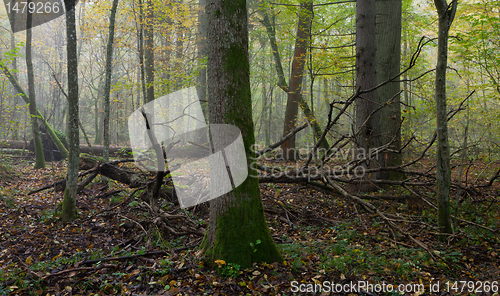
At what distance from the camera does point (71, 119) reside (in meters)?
5.80

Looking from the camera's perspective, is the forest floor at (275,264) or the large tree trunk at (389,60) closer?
the forest floor at (275,264)

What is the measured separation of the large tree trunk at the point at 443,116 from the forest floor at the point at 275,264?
0.34 meters

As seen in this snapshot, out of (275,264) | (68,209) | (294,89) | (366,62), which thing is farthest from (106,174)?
(294,89)

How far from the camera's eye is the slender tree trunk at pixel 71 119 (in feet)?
18.9

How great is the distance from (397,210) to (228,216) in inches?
147

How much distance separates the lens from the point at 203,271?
354cm

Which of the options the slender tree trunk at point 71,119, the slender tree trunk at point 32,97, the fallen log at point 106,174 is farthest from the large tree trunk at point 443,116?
the slender tree trunk at point 32,97

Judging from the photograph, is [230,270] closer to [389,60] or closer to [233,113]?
[233,113]

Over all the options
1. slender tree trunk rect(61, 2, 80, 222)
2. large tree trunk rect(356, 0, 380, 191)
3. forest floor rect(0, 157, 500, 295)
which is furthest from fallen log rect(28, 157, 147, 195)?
large tree trunk rect(356, 0, 380, 191)

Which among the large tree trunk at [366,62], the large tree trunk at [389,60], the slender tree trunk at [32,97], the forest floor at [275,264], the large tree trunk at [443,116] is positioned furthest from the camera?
the slender tree trunk at [32,97]

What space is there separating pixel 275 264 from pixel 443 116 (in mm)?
3250

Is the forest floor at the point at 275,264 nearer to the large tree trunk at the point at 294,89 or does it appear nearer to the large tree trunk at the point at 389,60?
the large tree trunk at the point at 389,60

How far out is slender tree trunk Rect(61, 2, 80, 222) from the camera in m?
5.75

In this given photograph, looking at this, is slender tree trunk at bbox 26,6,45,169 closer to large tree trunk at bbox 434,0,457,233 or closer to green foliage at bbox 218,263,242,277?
green foliage at bbox 218,263,242,277
